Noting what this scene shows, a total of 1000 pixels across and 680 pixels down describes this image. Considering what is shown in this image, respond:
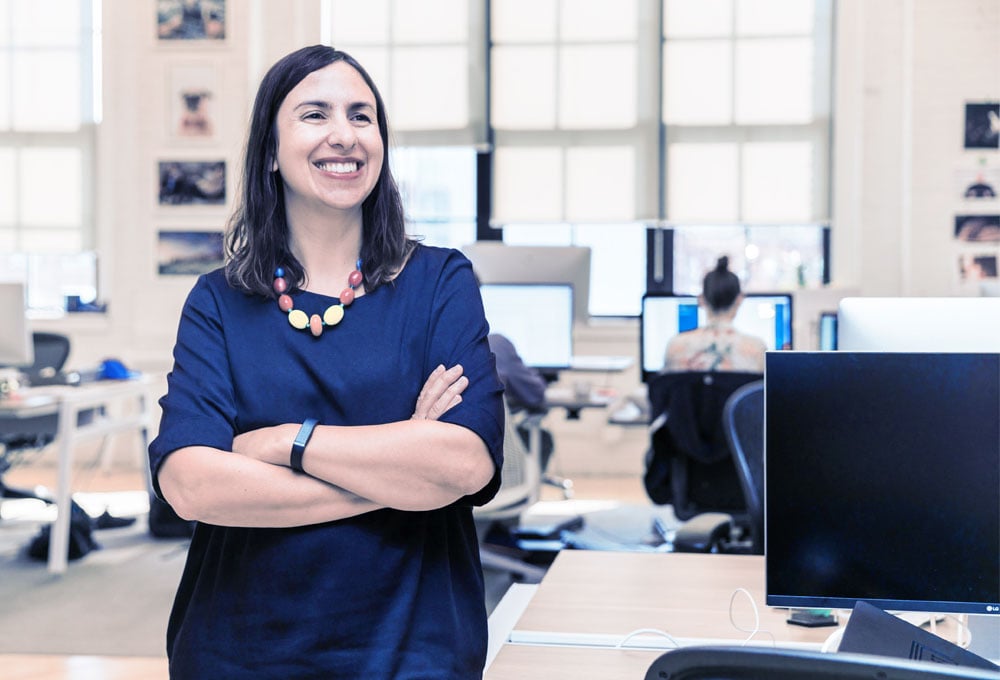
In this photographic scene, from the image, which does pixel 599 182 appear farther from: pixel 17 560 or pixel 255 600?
pixel 255 600

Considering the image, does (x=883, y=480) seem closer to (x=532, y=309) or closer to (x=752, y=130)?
(x=532, y=309)

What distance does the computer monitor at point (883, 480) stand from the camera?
4.04ft

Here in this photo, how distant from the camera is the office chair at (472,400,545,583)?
377 centimetres

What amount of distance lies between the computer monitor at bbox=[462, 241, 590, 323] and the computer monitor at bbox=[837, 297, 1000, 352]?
11.1 feet

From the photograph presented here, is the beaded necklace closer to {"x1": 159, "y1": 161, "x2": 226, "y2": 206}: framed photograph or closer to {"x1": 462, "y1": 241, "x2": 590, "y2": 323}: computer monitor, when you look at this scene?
{"x1": 462, "y1": 241, "x2": 590, "y2": 323}: computer monitor

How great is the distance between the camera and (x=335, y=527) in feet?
4.41

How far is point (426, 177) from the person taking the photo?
24.1 feet

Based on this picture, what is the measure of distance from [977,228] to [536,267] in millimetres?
3206

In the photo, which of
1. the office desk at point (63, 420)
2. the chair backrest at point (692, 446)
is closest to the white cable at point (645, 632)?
the chair backrest at point (692, 446)

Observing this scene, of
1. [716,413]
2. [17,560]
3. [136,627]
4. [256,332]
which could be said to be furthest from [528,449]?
[256,332]

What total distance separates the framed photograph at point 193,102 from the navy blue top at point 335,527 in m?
5.89

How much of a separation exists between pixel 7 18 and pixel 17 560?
14.4 ft

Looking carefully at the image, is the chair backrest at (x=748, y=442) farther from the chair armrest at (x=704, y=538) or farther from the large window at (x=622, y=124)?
the large window at (x=622, y=124)

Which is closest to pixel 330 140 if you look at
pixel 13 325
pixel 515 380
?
pixel 515 380
